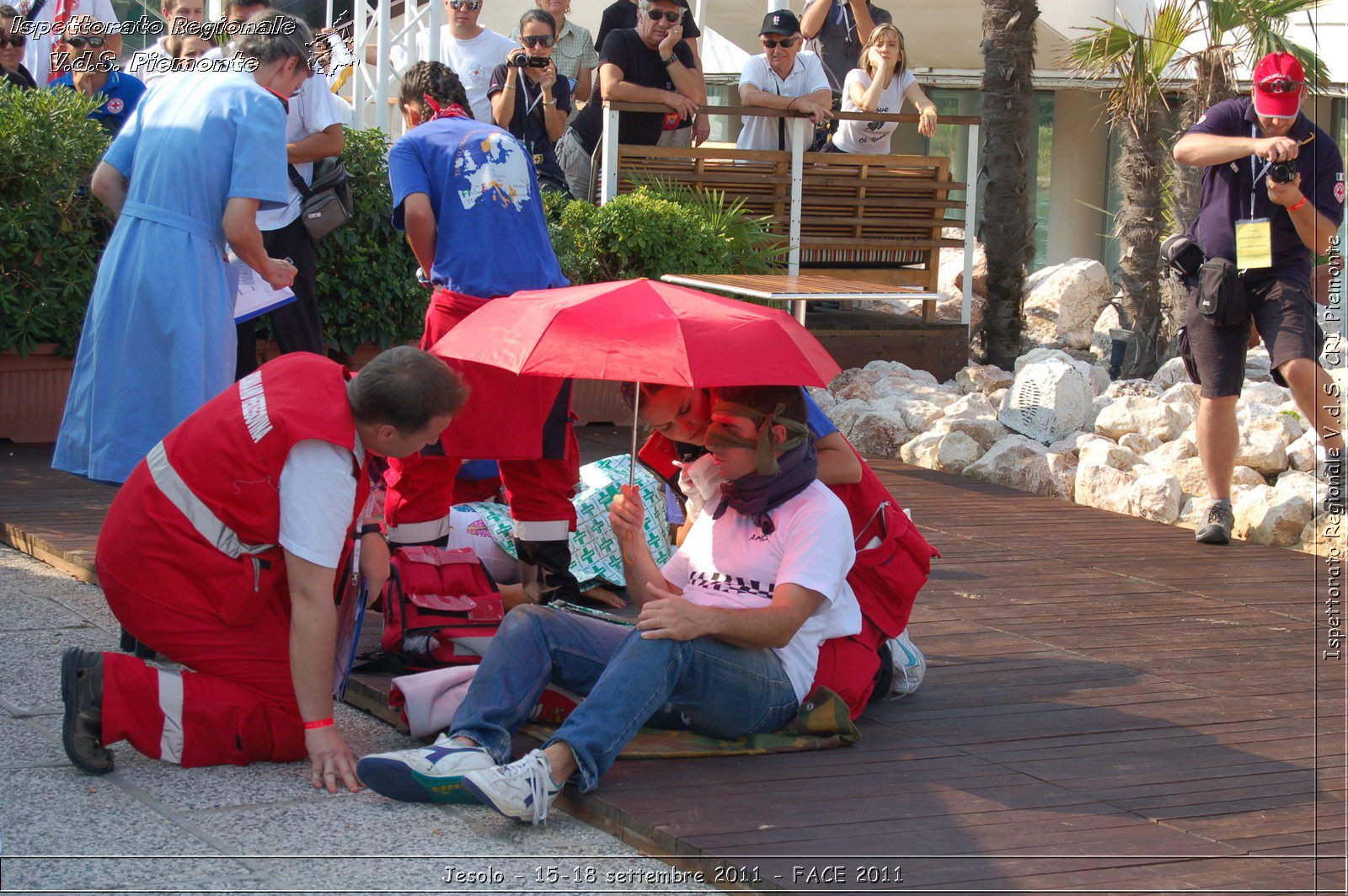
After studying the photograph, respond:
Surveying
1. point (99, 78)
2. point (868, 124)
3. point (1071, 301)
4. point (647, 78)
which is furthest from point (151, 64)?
point (1071, 301)

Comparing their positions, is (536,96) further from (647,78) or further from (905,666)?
(905,666)

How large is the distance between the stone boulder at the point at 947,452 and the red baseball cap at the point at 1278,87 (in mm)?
2687

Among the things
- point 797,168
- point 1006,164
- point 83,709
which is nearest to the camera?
point 83,709

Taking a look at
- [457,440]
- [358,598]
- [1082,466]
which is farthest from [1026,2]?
[358,598]

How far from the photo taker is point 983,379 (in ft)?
35.5

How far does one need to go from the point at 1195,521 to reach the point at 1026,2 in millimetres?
5773

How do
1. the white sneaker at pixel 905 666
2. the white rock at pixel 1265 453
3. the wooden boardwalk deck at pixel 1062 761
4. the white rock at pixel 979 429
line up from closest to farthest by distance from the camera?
1. the wooden boardwalk deck at pixel 1062 761
2. the white sneaker at pixel 905 666
3. the white rock at pixel 1265 453
4. the white rock at pixel 979 429

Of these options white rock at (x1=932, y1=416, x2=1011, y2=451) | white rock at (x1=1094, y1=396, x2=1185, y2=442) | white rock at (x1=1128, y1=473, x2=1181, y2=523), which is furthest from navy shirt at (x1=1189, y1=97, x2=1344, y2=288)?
white rock at (x1=932, y1=416, x2=1011, y2=451)

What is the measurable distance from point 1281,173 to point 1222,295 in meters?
0.57

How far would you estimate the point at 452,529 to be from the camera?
5.26m

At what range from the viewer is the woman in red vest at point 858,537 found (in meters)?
3.88

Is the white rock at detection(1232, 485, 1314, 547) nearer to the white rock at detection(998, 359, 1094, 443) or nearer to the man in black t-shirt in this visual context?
the white rock at detection(998, 359, 1094, 443)

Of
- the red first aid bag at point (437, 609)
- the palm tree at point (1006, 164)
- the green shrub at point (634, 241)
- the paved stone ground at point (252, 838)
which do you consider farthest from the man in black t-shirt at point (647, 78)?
the paved stone ground at point (252, 838)

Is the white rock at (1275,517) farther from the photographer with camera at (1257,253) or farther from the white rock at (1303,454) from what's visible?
the white rock at (1303,454)
